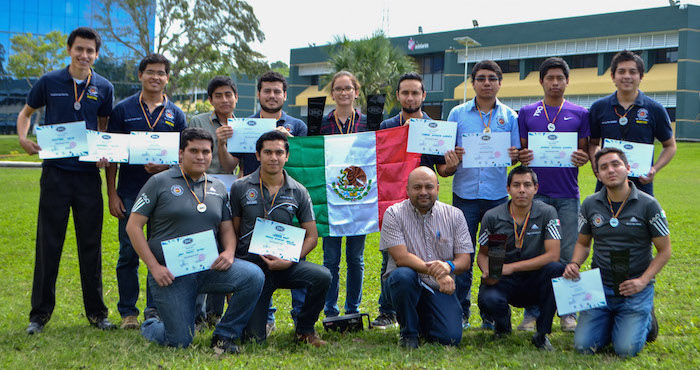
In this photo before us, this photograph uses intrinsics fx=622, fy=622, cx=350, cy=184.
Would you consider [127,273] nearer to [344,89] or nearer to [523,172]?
[344,89]

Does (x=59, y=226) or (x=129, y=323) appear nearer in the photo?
(x=59, y=226)

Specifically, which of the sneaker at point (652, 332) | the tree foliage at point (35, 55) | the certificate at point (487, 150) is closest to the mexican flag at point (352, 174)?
the certificate at point (487, 150)

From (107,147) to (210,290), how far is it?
1.70 m

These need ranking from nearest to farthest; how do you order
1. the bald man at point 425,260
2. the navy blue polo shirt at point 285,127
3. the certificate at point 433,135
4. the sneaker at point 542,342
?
the sneaker at point 542,342 < the bald man at point 425,260 < the certificate at point 433,135 < the navy blue polo shirt at point 285,127

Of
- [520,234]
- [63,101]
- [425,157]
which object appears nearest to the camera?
[520,234]

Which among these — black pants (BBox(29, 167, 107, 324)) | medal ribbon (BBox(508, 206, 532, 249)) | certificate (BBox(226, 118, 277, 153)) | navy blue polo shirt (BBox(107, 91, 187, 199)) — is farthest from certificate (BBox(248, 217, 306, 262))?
medal ribbon (BBox(508, 206, 532, 249))

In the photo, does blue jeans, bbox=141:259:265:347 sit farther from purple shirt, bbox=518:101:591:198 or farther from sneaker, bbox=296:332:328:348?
purple shirt, bbox=518:101:591:198

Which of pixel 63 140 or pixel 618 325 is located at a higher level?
pixel 63 140

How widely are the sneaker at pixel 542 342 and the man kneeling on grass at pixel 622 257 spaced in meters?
0.23

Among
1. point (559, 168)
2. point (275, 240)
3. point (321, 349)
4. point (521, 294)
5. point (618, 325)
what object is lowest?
point (321, 349)

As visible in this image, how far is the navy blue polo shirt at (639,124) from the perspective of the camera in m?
5.96

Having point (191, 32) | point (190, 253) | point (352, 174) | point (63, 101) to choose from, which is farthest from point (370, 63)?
point (190, 253)

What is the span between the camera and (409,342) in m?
5.47

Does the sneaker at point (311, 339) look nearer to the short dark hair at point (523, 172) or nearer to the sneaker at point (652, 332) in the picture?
the short dark hair at point (523, 172)
